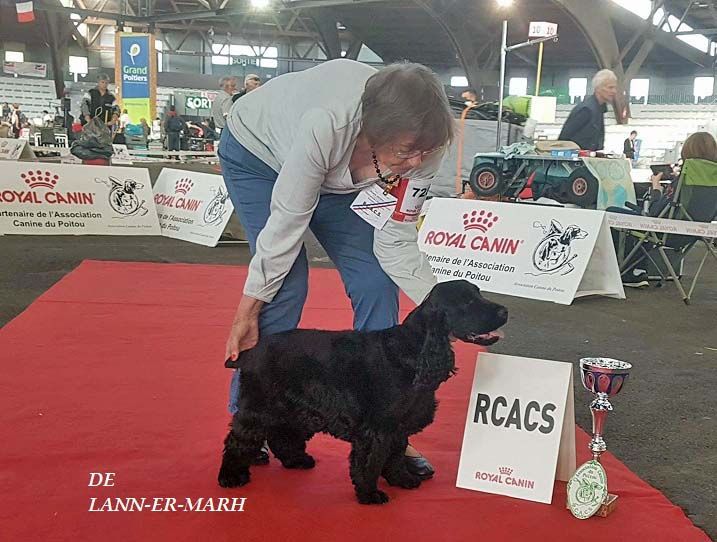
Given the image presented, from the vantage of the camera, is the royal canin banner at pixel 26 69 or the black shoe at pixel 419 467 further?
the royal canin banner at pixel 26 69

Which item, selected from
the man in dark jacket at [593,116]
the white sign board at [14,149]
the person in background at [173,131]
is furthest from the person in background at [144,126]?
the man in dark jacket at [593,116]

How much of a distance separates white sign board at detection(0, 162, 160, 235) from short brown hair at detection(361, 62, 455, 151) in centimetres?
550

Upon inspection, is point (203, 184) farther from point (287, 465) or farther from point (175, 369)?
point (287, 465)

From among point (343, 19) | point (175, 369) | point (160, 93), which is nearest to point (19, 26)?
point (160, 93)

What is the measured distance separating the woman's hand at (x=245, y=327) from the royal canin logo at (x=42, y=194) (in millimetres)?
5258

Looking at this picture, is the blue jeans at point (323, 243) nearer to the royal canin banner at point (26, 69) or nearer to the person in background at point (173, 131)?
the person in background at point (173, 131)

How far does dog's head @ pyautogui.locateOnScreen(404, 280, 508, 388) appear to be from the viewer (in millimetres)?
1767

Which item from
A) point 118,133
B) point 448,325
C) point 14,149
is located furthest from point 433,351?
point 118,133

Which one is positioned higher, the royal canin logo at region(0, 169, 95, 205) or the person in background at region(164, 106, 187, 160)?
the person in background at region(164, 106, 187, 160)

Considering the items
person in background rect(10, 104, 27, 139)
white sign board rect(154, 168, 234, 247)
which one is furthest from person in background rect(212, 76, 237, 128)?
person in background rect(10, 104, 27, 139)

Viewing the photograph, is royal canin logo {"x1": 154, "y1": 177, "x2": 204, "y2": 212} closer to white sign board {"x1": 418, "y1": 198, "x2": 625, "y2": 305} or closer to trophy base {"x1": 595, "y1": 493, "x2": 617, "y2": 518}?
white sign board {"x1": 418, "y1": 198, "x2": 625, "y2": 305}

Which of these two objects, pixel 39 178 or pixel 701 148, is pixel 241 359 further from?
pixel 39 178

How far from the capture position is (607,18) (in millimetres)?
17672

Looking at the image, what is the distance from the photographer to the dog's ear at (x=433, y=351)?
1.77 meters
